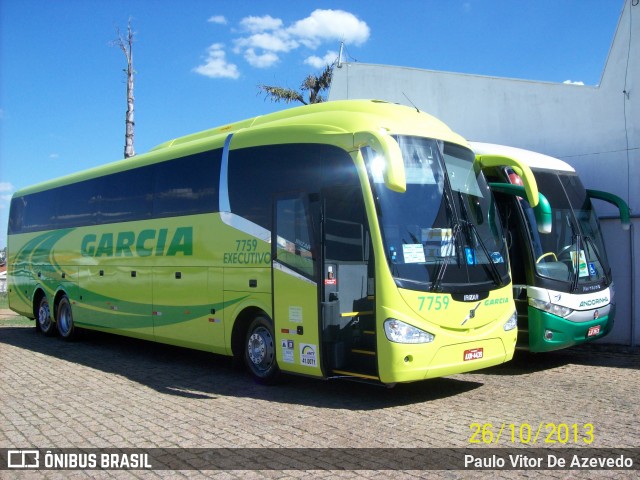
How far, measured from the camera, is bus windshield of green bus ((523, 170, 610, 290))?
10.1 meters

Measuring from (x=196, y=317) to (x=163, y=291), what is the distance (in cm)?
111

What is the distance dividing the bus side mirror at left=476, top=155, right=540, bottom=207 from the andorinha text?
4.65 m

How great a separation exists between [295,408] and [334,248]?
1983 millimetres

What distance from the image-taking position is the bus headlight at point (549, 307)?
31.9 ft

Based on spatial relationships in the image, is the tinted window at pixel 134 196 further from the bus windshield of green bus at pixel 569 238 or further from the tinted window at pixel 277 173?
the bus windshield of green bus at pixel 569 238

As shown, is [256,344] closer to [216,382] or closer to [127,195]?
[216,382]

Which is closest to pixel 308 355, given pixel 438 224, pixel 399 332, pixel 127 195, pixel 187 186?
pixel 399 332

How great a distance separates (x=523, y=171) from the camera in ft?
27.8

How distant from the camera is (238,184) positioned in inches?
370

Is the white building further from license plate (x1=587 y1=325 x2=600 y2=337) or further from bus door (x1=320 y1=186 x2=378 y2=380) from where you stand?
bus door (x1=320 y1=186 x2=378 y2=380)

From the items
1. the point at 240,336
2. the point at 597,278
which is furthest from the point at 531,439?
the point at 597,278

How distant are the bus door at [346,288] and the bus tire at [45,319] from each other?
9.93m

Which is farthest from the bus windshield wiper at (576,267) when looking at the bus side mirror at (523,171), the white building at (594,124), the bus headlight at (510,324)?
the white building at (594,124)

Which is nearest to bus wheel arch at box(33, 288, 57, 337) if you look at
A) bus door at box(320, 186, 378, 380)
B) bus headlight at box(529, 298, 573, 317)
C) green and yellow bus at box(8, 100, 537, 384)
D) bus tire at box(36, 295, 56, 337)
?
bus tire at box(36, 295, 56, 337)
